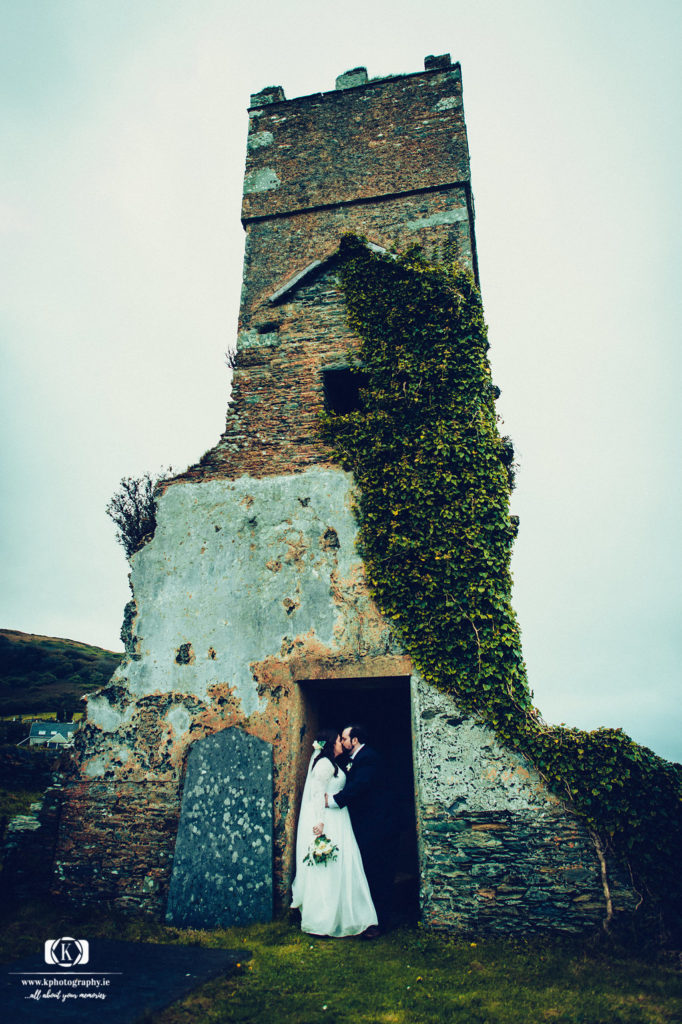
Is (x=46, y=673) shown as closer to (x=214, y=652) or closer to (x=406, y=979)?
(x=214, y=652)

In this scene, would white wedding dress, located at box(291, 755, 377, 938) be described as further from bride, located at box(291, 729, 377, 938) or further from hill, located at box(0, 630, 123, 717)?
hill, located at box(0, 630, 123, 717)

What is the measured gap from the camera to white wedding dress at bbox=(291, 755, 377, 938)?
16.5 feet

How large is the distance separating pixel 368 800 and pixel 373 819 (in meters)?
0.19

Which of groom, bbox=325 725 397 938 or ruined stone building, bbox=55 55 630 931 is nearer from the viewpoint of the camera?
ruined stone building, bbox=55 55 630 931

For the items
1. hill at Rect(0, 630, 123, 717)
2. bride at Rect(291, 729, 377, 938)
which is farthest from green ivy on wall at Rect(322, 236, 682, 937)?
hill at Rect(0, 630, 123, 717)

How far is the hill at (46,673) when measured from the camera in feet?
74.6

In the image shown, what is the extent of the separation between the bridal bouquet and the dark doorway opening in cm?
129

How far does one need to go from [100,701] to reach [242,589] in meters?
2.17

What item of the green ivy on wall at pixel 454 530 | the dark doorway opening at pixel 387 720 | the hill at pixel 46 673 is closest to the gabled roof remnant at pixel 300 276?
the green ivy on wall at pixel 454 530

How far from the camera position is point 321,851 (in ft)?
17.2

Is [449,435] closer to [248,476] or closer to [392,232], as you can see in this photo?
[248,476]

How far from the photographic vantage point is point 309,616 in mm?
6348

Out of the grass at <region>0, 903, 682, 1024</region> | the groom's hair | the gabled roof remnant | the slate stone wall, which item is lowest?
the grass at <region>0, 903, 682, 1024</region>

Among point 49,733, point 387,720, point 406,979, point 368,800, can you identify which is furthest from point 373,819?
point 49,733
